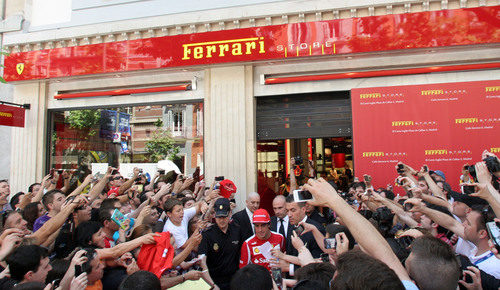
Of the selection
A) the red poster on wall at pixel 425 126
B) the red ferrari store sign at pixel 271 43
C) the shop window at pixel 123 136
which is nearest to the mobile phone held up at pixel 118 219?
the shop window at pixel 123 136

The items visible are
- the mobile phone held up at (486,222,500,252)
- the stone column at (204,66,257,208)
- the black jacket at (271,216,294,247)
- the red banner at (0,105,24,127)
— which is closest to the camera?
the mobile phone held up at (486,222,500,252)

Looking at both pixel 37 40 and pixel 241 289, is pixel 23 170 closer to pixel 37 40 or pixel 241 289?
pixel 37 40

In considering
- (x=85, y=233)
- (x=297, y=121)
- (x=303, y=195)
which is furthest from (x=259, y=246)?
(x=297, y=121)

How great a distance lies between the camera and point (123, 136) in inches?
429

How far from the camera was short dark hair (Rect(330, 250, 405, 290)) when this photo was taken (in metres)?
1.64

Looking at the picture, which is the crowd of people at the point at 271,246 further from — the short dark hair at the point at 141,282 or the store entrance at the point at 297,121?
the store entrance at the point at 297,121

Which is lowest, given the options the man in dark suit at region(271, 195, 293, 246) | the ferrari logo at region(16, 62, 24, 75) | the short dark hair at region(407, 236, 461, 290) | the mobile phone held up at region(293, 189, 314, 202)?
the man in dark suit at region(271, 195, 293, 246)

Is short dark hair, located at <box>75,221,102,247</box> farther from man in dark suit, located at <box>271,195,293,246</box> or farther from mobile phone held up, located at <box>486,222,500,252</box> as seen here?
mobile phone held up, located at <box>486,222,500,252</box>

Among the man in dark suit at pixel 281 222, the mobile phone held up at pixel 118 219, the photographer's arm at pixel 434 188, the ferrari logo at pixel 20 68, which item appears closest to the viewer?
the mobile phone held up at pixel 118 219

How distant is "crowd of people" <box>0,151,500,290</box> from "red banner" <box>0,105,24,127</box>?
191 inches

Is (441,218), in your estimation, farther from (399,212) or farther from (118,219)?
(118,219)

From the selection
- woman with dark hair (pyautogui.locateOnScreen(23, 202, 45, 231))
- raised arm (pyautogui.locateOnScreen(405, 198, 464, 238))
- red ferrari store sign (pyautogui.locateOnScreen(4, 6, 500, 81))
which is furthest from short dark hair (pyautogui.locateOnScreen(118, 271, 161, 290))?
red ferrari store sign (pyautogui.locateOnScreen(4, 6, 500, 81))

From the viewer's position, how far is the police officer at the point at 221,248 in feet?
14.7

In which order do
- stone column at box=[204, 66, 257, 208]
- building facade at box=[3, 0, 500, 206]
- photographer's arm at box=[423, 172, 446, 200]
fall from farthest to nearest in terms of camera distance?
stone column at box=[204, 66, 257, 208], building facade at box=[3, 0, 500, 206], photographer's arm at box=[423, 172, 446, 200]
